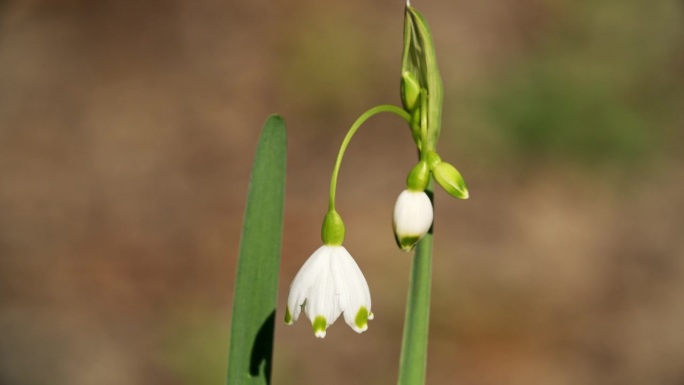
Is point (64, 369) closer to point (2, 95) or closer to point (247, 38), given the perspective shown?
point (2, 95)

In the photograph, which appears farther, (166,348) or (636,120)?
(636,120)

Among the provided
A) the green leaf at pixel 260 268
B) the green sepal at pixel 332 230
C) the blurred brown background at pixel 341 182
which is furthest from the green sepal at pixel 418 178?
the blurred brown background at pixel 341 182

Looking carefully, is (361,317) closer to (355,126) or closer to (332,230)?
(332,230)

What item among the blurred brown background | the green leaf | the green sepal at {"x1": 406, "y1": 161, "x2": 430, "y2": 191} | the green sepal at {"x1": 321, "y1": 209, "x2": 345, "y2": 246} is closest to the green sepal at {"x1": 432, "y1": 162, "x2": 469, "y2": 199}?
the green sepal at {"x1": 406, "y1": 161, "x2": 430, "y2": 191}

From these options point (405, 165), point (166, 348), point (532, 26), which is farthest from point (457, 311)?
point (532, 26)

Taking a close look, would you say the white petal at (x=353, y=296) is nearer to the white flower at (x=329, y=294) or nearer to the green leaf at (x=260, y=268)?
the white flower at (x=329, y=294)

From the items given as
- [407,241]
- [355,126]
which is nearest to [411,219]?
[407,241]
